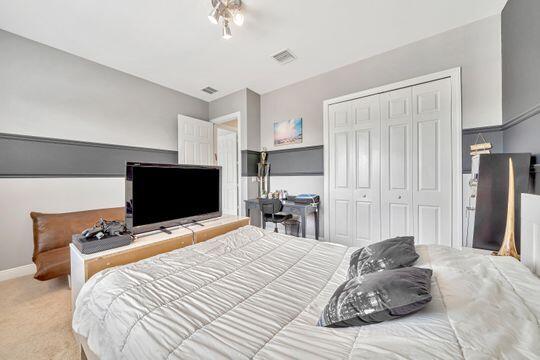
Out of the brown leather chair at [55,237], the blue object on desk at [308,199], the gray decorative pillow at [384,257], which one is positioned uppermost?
the blue object on desk at [308,199]

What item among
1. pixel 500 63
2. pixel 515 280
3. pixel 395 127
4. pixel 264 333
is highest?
pixel 500 63

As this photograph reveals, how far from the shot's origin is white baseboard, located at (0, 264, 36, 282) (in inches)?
88.5

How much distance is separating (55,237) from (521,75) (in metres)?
4.75

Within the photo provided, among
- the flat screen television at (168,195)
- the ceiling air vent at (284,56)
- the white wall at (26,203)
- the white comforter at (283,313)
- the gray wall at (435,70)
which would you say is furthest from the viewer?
the ceiling air vent at (284,56)

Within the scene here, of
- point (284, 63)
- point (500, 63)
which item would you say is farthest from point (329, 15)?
point (500, 63)

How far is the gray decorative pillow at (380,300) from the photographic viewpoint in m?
0.68

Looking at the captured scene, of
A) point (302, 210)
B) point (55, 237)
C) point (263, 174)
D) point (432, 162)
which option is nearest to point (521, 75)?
point (432, 162)

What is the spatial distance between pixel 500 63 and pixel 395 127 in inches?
42.2

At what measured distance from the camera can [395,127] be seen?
8.68 feet

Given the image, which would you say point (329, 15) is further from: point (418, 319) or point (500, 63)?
point (418, 319)

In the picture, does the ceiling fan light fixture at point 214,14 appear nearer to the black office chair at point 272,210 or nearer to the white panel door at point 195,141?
the white panel door at point 195,141

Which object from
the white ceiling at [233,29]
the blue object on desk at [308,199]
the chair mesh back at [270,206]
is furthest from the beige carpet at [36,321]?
the white ceiling at [233,29]

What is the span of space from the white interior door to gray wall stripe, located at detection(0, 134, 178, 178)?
158 cm

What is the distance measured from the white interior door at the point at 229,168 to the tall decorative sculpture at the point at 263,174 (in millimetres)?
541
